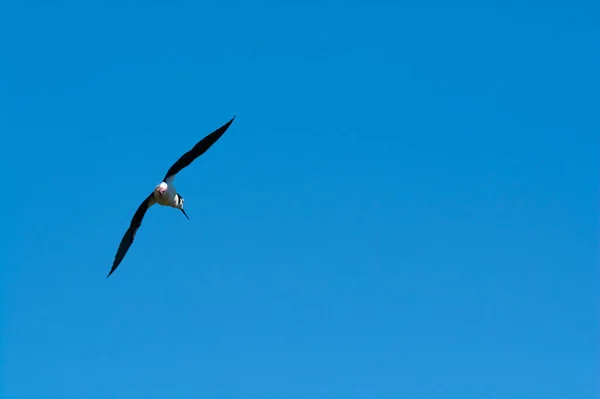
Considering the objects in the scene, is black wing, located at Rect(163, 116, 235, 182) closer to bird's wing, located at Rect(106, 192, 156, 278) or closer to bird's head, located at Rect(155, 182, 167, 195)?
bird's head, located at Rect(155, 182, 167, 195)

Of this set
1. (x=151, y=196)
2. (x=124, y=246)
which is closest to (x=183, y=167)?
(x=151, y=196)

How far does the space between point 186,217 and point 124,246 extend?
2337 millimetres

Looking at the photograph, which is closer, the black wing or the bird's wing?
the black wing

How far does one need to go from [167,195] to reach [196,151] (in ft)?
6.26

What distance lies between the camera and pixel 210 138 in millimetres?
25516

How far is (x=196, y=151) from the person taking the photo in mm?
25891

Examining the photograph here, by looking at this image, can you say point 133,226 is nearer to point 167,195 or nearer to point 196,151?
point 167,195

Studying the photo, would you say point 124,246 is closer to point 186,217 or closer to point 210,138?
point 186,217

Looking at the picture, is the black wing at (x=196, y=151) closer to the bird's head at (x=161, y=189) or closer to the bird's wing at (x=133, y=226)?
the bird's head at (x=161, y=189)

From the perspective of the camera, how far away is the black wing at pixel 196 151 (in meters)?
25.4

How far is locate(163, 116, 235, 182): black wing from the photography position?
25.4 meters

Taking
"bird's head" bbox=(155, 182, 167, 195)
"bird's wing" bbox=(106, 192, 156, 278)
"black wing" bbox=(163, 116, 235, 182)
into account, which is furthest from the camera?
"bird's wing" bbox=(106, 192, 156, 278)

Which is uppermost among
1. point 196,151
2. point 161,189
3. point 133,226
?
A: point 196,151

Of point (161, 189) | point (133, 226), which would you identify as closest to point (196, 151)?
point (161, 189)
